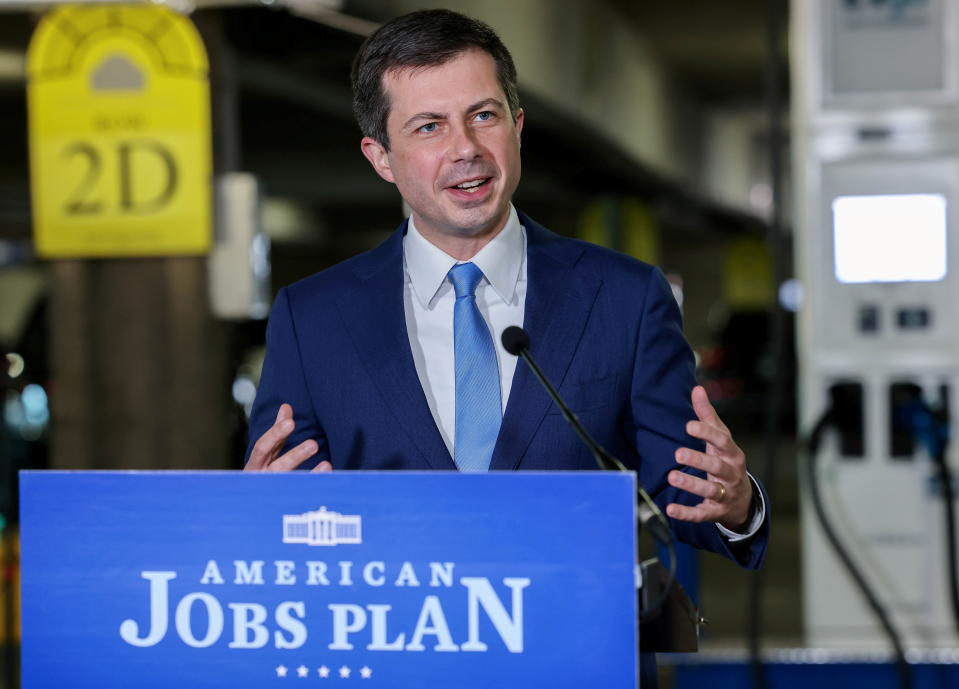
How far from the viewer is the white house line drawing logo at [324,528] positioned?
148 centimetres

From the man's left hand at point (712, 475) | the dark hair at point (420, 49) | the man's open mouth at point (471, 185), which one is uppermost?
the dark hair at point (420, 49)

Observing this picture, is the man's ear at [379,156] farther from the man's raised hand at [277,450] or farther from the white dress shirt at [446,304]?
the man's raised hand at [277,450]

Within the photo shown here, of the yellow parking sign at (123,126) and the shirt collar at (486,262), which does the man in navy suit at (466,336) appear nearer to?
the shirt collar at (486,262)

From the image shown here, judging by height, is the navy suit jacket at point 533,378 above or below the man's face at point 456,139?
below

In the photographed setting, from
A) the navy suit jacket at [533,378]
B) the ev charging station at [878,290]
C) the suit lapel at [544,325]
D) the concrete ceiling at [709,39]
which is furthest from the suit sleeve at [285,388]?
the concrete ceiling at [709,39]

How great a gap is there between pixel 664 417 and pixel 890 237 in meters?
2.92

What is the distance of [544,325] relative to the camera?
6.04 feet

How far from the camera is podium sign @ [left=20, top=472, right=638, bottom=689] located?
1.44m

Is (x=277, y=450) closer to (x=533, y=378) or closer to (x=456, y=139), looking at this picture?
(x=533, y=378)

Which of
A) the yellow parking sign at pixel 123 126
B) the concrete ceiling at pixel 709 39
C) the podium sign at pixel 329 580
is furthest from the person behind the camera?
the concrete ceiling at pixel 709 39

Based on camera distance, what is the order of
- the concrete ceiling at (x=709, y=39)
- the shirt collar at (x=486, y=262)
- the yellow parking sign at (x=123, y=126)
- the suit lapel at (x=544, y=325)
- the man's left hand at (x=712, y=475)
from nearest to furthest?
the man's left hand at (x=712, y=475) < the suit lapel at (x=544, y=325) < the shirt collar at (x=486, y=262) < the yellow parking sign at (x=123, y=126) < the concrete ceiling at (x=709, y=39)

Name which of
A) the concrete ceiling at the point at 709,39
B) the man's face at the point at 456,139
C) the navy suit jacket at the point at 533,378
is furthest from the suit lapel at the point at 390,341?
the concrete ceiling at the point at 709,39

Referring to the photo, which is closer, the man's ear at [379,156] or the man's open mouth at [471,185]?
the man's open mouth at [471,185]

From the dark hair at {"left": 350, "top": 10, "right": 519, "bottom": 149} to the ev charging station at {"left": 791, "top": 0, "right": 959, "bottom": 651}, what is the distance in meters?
2.86
